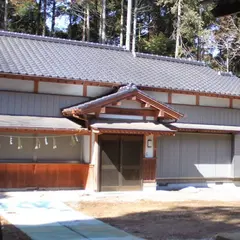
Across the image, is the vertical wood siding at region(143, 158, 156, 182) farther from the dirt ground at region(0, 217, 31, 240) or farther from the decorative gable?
the dirt ground at region(0, 217, 31, 240)

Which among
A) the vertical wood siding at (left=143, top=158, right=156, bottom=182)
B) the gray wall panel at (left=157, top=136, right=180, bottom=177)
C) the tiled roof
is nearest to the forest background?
the tiled roof

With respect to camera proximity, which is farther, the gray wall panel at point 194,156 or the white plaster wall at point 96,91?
the gray wall panel at point 194,156

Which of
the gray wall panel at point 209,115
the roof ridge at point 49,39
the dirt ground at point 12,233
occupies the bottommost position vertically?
the dirt ground at point 12,233

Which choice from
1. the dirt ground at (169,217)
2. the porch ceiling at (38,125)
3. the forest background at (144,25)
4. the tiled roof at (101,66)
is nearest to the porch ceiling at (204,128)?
the tiled roof at (101,66)

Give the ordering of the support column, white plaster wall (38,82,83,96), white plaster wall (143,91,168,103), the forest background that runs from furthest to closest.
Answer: the forest background, the support column, white plaster wall (143,91,168,103), white plaster wall (38,82,83,96)

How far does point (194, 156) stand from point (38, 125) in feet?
24.3

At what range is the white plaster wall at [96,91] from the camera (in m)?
17.0

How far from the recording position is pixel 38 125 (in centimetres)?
1495

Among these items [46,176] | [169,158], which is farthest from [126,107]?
[46,176]

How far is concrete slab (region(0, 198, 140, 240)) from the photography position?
27.7ft

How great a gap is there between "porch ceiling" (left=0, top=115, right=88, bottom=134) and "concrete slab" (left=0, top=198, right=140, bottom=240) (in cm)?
280

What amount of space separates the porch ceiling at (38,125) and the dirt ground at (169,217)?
3200mm

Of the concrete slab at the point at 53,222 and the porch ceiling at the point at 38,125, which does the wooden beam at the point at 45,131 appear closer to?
the porch ceiling at the point at 38,125

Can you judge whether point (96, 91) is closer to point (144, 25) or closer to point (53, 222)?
point (53, 222)
